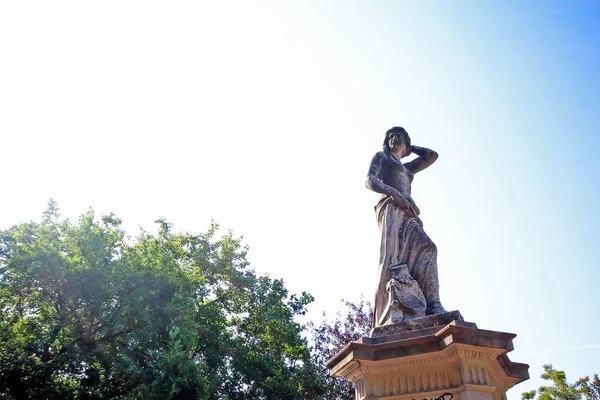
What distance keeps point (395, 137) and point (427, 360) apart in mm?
3040

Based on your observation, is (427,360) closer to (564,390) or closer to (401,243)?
(401,243)

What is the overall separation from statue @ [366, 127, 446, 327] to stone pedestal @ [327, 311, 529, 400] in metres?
0.36

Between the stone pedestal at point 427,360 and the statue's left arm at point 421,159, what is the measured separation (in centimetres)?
228

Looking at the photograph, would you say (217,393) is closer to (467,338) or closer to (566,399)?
(467,338)

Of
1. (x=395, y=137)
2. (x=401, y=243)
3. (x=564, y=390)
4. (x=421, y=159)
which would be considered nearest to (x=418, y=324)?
(x=401, y=243)

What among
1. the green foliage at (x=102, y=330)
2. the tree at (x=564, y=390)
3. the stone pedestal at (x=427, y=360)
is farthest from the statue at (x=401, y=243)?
the tree at (x=564, y=390)

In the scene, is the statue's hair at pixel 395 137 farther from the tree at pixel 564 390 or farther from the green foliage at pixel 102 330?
the tree at pixel 564 390

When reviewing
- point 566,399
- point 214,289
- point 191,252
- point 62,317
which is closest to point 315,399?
point 214,289

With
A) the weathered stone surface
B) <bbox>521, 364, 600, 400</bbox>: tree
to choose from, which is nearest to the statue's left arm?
the weathered stone surface

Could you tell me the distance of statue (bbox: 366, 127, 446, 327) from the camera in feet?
16.5

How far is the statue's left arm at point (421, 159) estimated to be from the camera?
6.28 metres

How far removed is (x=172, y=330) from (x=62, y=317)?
11.4 feet

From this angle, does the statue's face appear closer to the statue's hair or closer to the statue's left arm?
the statue's hair

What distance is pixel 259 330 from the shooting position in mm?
19359
